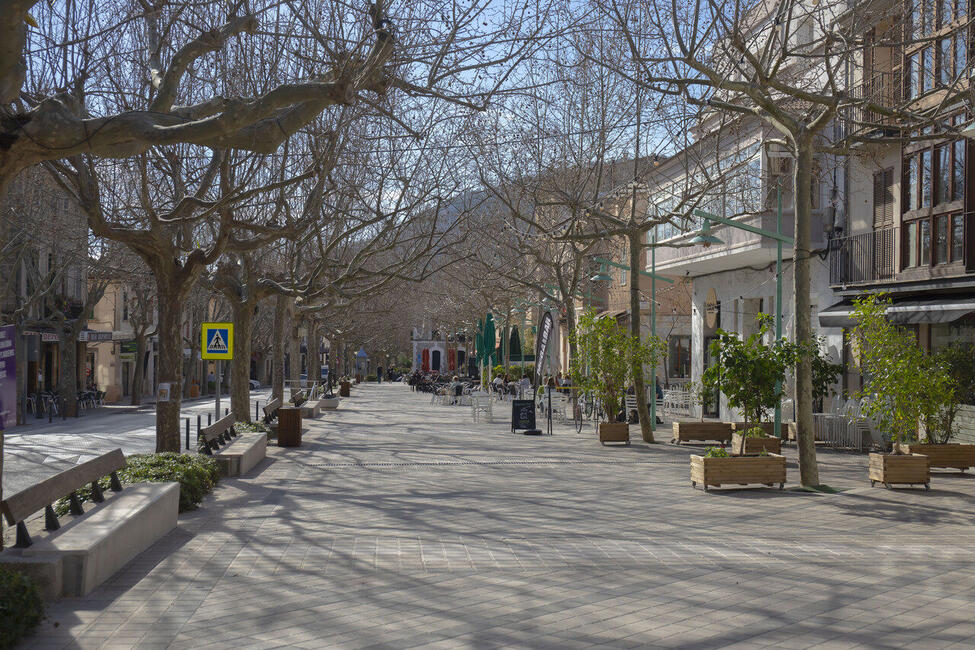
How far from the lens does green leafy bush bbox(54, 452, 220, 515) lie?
11.1 meters

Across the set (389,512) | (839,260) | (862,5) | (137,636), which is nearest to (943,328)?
(839,260)

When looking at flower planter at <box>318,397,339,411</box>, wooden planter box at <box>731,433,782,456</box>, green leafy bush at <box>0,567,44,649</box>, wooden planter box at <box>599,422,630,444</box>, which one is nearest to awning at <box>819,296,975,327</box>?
wooden planter box at <box>731,433,782,456</box>

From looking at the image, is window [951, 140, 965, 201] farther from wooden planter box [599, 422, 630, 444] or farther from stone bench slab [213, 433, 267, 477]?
stone bench slab [213, 433, 267, 477]

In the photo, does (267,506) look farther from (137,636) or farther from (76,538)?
(137,636)

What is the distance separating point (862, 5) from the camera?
53.3 feet

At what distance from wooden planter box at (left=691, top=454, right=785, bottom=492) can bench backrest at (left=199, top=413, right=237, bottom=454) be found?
7.43 m

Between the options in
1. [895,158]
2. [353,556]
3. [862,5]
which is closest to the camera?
[353,556]

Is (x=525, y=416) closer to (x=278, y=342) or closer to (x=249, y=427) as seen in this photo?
(x=249, y=427)

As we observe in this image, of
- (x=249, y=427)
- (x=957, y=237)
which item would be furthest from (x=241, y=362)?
(x=957, y=237)

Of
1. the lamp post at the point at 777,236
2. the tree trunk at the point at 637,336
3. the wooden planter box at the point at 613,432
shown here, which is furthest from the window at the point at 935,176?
the wooden planter box at the point at 613,432

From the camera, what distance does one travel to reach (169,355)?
49.6 ft

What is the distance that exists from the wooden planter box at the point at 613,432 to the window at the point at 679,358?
87.6 feet

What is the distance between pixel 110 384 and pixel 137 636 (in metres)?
53.4

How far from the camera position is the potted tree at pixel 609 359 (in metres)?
22.6
